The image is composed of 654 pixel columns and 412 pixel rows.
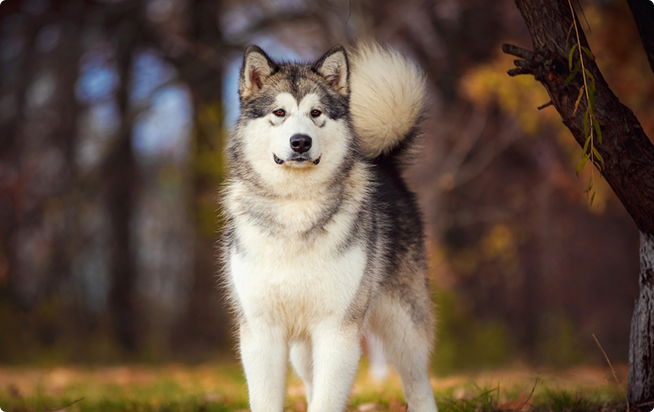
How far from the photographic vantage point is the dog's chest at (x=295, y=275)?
270 centimetres

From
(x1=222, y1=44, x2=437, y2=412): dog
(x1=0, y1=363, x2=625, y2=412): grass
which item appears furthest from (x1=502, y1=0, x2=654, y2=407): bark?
(x1=222, y1=44, x2=437, y2=412): dog

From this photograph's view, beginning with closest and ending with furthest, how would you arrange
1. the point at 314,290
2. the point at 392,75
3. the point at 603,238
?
the point at 314,290 → the point at 392,75 → the point at 603,238

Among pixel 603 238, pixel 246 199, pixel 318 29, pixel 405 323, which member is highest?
pixel 318 29

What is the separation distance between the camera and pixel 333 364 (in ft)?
8.81

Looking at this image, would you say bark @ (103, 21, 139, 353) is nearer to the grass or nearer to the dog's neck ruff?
the grass

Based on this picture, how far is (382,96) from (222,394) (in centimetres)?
297

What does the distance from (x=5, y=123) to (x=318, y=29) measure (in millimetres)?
5189

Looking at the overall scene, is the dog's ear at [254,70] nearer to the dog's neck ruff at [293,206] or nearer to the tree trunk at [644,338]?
the dog's neck ruff at [293,206]

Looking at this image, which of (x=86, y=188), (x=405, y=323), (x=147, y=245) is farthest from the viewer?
(x=147, y=245)

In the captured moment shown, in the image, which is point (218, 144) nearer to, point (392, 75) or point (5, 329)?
point (5, 329)

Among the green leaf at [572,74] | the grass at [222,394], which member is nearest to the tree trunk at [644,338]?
the grass at [222,394]

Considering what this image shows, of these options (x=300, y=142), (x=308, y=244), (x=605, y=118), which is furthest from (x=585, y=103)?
(x=308, y=244)

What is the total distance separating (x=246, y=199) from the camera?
294 cm

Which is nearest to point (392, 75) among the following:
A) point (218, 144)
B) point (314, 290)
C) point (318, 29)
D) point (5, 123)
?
point (314, 290)
